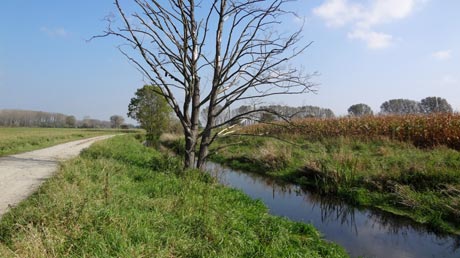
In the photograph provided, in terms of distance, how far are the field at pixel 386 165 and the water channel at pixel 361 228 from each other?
47 centimetres

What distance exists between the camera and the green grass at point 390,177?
8750 millimetres

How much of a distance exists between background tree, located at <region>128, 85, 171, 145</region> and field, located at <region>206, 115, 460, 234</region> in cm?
1695

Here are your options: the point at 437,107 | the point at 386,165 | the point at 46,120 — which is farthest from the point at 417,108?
the point at 46,120

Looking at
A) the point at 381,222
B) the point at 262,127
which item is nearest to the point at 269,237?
the point at 381,222

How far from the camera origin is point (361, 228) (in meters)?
8.36

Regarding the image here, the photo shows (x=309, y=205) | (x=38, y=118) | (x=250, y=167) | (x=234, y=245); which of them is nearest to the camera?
(x=234, y=245)

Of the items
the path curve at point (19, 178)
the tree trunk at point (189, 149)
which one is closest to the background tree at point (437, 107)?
the tree trunk at point (189, 149)

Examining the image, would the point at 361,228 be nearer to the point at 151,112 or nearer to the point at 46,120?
the point at 151,112

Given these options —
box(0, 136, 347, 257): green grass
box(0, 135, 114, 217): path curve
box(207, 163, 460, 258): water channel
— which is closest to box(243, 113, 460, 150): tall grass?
box(207, 163, 460, 258): water channel

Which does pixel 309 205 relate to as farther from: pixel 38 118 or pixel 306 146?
pixel 38 118

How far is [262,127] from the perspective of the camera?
3275 cm

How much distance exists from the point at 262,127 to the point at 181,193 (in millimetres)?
25011

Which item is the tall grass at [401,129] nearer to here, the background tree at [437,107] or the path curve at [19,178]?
the background tree at [437,107]

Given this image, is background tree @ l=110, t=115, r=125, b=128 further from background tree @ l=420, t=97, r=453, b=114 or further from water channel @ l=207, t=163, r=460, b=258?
water channel @ l=207, t=163, r=460, b=258
